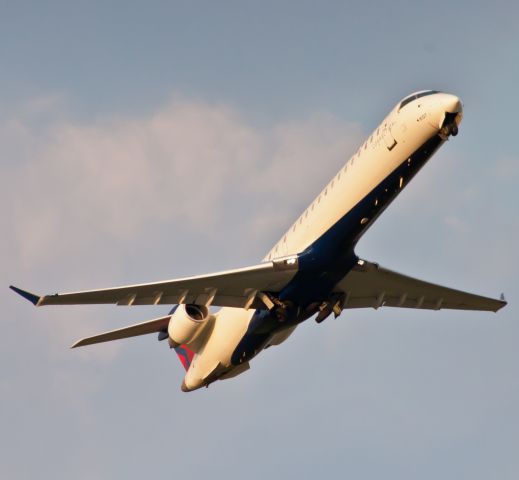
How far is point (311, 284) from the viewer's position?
113 feet

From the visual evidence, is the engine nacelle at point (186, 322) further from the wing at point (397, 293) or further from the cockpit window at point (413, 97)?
the cockpit window at point (413, 97)

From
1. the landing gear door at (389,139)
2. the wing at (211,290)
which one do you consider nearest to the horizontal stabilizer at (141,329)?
the wing at (211,290)

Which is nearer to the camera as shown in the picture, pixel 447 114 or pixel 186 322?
pixel 447 114

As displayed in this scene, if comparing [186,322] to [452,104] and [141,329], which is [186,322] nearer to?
[141,329]

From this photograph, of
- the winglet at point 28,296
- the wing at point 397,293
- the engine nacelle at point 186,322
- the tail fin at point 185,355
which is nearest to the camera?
the winglet at point 28,296

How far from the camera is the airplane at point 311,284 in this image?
32062 mm

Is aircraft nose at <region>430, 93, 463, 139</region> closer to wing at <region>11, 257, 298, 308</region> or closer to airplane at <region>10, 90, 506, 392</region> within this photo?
airplane at <region>10, 90, 506, 392</region>

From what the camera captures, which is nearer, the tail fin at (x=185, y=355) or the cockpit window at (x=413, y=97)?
the cockpit window at (x=413, y=97)

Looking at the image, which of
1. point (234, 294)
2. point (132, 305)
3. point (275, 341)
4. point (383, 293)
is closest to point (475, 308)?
point (383, 293)

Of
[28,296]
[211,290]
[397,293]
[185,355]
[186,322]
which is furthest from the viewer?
[185,355]

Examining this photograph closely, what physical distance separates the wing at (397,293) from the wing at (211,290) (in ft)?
8.05

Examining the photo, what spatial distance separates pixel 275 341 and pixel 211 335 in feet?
6.77

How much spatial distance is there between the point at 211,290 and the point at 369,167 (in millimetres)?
6121

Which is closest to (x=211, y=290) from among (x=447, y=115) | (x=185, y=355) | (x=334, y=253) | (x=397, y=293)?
(x=334, y=253)
